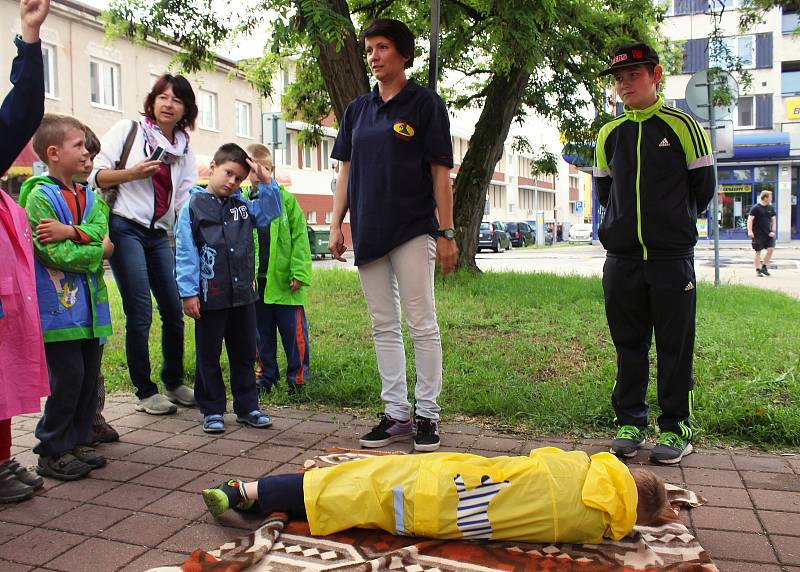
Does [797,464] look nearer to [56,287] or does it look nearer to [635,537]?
[635,537]

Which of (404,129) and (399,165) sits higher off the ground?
(404,129)

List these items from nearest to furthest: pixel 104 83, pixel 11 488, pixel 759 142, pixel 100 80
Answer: pixel 11 488 → pixel 100 80 → pixel 104 83 → pixel 759 142

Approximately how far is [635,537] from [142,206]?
3.46 m

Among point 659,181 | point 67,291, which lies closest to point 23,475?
point 67,291

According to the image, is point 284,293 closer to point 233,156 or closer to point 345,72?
point 233,156

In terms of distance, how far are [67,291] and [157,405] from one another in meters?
1.41

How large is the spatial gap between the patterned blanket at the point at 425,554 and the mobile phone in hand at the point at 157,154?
8.70 feet

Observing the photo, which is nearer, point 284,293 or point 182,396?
point 182,396

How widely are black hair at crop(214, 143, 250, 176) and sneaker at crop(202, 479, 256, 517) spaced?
2.15 metres

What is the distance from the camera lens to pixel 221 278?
14.4 feet

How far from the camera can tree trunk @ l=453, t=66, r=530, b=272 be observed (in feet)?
39.1

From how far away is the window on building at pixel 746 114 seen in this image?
3703 cm

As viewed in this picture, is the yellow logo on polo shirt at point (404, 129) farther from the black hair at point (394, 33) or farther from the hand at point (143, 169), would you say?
the hand at point (143, 169)

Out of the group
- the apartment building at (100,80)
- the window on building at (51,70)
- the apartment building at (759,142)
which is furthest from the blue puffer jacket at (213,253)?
the apartment building at (759,142)
